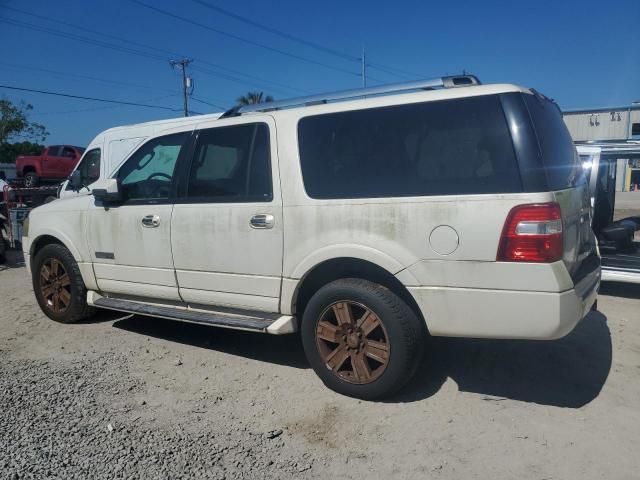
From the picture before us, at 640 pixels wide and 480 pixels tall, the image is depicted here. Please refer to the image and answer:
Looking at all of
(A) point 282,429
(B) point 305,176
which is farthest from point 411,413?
(B) point 305,176

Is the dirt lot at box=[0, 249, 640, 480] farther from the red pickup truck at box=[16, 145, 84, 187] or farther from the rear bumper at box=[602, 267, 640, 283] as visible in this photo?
the red pickup truck at box=[16, 145, 84, 187]

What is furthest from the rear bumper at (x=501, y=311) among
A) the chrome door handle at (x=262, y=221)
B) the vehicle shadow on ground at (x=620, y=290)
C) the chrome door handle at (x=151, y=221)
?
the vehicle shadow on ground at (x=620, y=290)

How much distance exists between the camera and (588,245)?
3990mm

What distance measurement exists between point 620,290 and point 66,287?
6.50 m

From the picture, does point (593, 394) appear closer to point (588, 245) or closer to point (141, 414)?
point (588, 245)

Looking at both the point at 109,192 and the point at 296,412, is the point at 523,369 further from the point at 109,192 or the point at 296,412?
the point at 109,192

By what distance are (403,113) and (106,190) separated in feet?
9.04

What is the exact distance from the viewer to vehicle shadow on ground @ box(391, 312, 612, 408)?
12.2 feet

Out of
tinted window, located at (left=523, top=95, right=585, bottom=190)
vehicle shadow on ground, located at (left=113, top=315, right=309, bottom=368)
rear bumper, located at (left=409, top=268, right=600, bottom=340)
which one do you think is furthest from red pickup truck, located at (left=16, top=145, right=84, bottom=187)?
rear bumper, located at (left=409, top=268, right=600, bottom=340)

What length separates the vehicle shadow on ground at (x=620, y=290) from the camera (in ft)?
21.4

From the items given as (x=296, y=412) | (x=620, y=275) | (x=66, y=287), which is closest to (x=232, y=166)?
(x=296, y=412)

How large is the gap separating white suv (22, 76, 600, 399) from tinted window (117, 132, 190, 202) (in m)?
0.02

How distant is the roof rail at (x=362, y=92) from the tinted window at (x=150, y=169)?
670mm

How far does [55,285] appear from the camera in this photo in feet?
18.1
